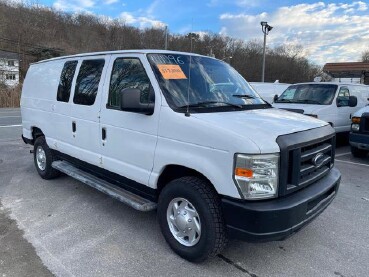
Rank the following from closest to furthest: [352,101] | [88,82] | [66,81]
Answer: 1. [88,82]
2. [66,81]
3. [352,101]

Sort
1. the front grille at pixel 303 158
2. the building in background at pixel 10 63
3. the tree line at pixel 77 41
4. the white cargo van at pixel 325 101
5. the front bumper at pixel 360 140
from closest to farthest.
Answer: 1. the front grille at pixel 303 158
2. the front bumper at pixel 360 140
3. the white cargo van at pixel 325 101
4. the building in background at pixel 10 63
5. the tree line at pixel 77 41

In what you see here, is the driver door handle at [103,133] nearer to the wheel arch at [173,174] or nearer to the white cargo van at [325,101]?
the wheel arch at [173,174]

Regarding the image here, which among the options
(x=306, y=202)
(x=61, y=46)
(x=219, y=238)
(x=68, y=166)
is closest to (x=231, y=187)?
(x=219, y=238)

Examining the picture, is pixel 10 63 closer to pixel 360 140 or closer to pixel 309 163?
pixel 360 140

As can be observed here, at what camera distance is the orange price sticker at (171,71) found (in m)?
3.82

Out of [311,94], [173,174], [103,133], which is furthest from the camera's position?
[311,94]

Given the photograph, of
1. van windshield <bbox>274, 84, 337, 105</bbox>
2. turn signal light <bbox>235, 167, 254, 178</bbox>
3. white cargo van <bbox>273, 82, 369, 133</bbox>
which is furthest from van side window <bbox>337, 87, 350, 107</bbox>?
turn signal light <bbox>235, 167, 254, 178</bbox>

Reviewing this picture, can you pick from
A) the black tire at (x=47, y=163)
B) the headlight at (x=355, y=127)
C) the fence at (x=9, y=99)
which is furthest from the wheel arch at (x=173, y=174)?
the fence at (x=9, y=99)

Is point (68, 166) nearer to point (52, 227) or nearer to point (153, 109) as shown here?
point (52, 227)

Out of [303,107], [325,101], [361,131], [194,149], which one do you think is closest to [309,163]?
[194,149]

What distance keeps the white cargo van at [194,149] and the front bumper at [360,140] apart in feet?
14.4

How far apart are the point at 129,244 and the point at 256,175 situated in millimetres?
1732

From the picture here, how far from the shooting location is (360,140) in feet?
25.8

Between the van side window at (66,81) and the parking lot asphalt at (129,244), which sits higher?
the van side window at (66,81)
